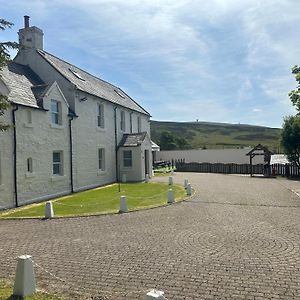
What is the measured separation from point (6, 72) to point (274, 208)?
1509 centimetres

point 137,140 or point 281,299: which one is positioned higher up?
point 137,140

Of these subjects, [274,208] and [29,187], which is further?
[29,187]

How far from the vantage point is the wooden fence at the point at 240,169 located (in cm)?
3303

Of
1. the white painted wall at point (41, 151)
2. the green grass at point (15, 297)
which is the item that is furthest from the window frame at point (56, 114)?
the green grass at point (15, 297)

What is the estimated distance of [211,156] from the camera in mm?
50281

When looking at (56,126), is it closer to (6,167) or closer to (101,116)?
(6,167)

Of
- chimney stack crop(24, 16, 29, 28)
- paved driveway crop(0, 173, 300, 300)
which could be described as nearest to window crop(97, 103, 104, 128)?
chimney stack crop(24, 16, 29, 28)

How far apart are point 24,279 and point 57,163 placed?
14682 mm

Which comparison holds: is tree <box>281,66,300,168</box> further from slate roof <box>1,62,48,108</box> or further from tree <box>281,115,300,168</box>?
slate roof <box>1,62,48,108</box>

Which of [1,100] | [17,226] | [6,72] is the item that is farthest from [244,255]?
Answer: [6,72]

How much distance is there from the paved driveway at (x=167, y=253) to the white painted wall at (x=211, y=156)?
35397 mm

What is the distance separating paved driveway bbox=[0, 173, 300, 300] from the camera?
6.15 meters

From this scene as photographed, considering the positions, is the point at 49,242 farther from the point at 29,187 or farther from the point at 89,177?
the point at 89,177

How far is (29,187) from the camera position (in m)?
17.0
